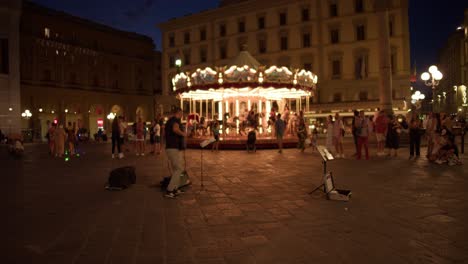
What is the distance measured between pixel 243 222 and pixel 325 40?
40840 millimetres

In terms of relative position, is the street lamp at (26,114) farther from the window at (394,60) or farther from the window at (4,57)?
the window at (394,60)

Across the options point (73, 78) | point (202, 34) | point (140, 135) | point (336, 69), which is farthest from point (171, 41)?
point (140, 135)

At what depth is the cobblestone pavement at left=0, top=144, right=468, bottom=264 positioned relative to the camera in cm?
429

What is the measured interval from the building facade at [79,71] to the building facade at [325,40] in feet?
42.9

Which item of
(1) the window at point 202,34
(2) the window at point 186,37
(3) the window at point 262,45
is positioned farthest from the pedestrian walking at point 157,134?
(2) the window at point 186,37

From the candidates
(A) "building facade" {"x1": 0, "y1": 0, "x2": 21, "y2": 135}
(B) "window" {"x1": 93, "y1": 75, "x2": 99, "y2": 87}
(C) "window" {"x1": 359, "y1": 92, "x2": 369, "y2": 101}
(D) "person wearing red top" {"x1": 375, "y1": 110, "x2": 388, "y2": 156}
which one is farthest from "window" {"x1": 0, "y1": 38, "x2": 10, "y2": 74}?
(C) "window" {"x1": 359, "y1": 92, "x2": 369, "y2": 101}

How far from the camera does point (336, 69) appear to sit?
4328 centimetres

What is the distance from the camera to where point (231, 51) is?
49594 millimetres

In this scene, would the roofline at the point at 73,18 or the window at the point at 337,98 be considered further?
the roofline at the point at 73,18

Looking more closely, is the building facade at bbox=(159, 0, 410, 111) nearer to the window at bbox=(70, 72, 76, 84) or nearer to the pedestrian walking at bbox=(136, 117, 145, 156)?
the window at bbox=(70, 72, 76, 84)

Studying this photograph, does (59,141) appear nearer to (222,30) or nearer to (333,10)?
(333,10)

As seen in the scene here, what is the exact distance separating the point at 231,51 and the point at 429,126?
3884cm

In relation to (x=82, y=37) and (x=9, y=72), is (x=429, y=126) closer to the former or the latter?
(x=9, y=72)

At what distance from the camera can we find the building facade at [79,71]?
43.7 metres
